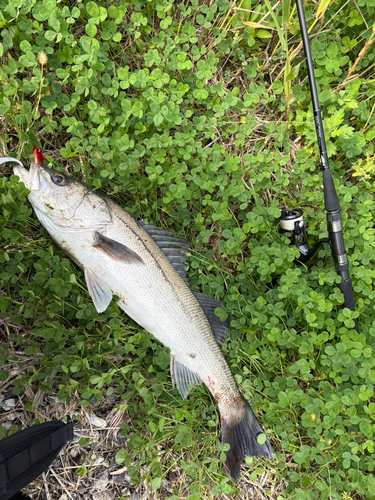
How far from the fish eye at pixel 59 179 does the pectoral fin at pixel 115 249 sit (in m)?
0.42

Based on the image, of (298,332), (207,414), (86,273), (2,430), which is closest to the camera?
(2,430)

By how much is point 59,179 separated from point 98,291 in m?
0.86

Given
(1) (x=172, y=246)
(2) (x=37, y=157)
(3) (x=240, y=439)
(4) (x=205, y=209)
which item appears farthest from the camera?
(4) (x=205, y=209)

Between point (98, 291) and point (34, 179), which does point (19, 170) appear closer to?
point (34, 179)

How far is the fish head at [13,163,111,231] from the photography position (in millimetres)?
2342

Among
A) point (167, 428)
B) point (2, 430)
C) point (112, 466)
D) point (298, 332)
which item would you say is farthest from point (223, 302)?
point (2, 430)

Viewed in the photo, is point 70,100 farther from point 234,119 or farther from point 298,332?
point 298,332

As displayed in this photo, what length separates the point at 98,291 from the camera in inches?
99.2

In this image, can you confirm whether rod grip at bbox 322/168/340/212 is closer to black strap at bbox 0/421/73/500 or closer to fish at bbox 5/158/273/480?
fish at bbox 5/158/273/480

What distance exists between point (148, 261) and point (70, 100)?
1424 mm

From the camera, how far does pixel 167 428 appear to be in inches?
105

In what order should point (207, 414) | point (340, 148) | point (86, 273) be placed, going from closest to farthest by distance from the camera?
point (86, 273)
point (207, 414)
point (340, 148)

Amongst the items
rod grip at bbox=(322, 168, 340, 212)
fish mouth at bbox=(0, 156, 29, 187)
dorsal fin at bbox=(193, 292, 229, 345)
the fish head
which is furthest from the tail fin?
fish mouth at bbox=(0, 156, 29, 187)

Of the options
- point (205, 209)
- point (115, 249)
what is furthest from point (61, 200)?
point (205, 209)
